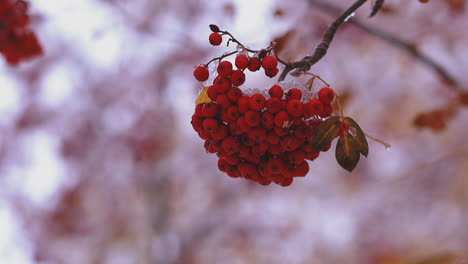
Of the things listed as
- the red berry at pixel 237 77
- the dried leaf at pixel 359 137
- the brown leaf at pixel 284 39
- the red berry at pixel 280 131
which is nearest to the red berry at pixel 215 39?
the red berry at pixel 237 77

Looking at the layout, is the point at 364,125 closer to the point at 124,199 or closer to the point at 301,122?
the point at 124,199

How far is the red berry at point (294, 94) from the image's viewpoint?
1.25 metres

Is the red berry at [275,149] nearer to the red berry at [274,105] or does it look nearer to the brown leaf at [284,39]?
the red berry at [274,105]

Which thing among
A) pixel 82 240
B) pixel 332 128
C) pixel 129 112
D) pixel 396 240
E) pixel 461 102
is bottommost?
pixel 332 128

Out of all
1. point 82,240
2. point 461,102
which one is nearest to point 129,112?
point 82,240

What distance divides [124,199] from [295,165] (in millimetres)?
5910

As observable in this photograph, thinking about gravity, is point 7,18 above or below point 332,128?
above

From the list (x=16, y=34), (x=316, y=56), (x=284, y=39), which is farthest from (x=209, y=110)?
(x=16, y=34)

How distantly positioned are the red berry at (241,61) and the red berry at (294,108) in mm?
174

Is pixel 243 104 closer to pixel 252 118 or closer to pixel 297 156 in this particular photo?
pixel 252 118

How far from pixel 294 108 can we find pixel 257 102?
11 cm

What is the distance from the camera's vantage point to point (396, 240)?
7105 mm

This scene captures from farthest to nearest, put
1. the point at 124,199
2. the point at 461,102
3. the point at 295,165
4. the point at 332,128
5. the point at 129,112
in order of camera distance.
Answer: the point at 124,199 < the point at 129,112 < the point at 461,102 < the point at 295,165 < the point at 332,128

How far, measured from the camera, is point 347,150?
126 cm
